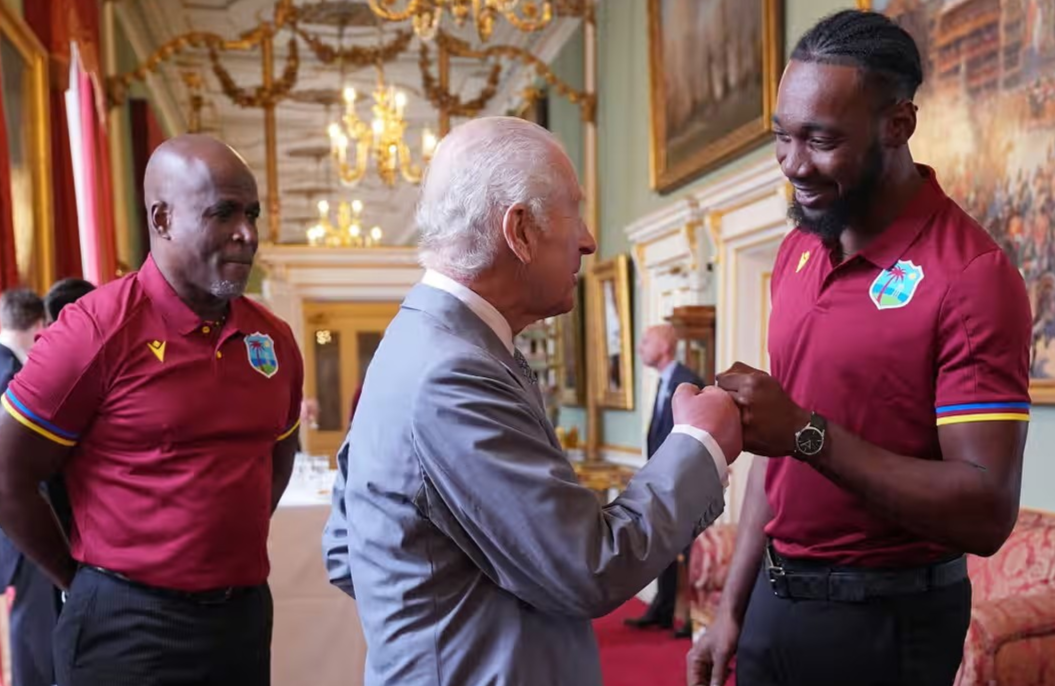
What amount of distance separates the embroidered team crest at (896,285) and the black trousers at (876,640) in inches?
20.5

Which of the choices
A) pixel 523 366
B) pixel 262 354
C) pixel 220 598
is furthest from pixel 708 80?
pixel 523 366

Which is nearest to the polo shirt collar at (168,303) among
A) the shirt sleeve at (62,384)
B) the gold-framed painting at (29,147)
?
the shirt sleeve at (62,384)

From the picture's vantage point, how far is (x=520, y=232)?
130 centimetres

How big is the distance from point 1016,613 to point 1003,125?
1.87 metres

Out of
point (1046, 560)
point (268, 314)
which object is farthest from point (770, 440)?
point (1046, 560)

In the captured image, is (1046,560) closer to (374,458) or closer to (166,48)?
(374,458)

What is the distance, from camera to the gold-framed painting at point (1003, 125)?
3209 mm

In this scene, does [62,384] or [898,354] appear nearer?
[898,354]

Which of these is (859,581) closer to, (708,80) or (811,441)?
(811,441)

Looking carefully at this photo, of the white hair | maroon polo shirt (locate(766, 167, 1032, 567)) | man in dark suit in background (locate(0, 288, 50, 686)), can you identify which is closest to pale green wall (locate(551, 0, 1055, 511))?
maroon polo shirt (locate(766, 167, 1032, 567))

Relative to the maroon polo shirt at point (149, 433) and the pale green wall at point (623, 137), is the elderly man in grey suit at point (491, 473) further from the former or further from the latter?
the pale green wall at point (623, 137)

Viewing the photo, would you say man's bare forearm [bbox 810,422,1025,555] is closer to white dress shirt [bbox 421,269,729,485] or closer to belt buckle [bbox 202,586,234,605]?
white dress shirt [bbox 421,269,729,485]

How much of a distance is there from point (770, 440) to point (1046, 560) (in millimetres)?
2355

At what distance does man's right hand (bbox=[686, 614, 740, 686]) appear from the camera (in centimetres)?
184
